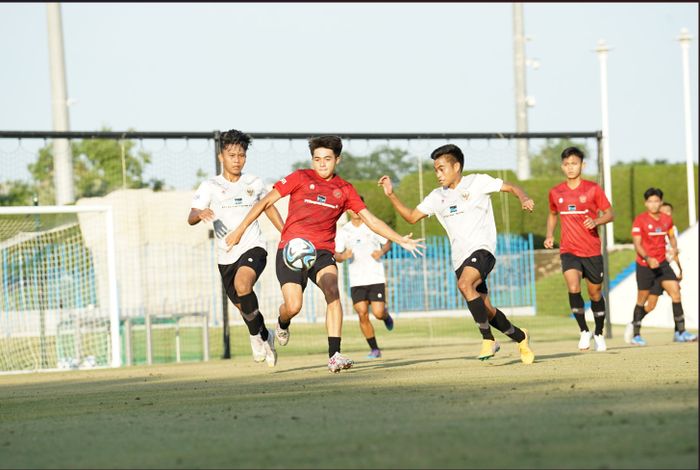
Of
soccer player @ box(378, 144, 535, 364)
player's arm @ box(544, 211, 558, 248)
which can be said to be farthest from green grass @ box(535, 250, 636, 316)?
soccer player @ box(378, 144, 535, 364)

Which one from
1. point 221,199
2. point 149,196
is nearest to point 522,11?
point 149,196

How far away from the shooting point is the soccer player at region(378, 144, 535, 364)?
11.5m

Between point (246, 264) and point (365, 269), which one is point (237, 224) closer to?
point (246, 264)

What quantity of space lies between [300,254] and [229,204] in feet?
7.30

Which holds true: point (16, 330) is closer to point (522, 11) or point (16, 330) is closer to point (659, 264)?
point (659, 264)

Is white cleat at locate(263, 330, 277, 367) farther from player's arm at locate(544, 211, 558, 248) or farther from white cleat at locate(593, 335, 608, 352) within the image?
white cleat at locate(593, 335, 608, 352)

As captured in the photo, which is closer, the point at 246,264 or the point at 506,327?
the point at 506,327

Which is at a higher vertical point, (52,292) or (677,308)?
(52,292)

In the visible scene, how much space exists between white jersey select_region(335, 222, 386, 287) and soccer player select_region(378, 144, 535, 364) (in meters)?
4.32

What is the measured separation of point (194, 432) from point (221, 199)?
6.63 m

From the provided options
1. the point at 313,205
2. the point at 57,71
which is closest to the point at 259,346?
the point at 313,205

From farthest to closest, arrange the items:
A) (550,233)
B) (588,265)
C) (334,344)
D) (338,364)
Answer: (588,265) → (550,233) → (334,344) → (338,364)

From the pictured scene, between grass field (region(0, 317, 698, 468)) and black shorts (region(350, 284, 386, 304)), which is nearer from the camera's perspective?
grass field (region(0, 317, 698, 468))

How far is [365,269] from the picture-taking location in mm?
16188
